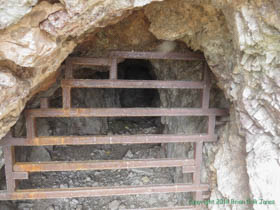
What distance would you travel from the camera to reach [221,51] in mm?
1319

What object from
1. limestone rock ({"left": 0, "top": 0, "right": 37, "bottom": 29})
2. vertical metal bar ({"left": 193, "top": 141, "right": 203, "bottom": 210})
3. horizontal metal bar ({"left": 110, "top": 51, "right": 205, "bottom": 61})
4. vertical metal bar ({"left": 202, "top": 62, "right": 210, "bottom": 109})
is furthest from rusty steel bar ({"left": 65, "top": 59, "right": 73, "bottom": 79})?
vertical metal bar ({"left": 193, "top": 141, "right": 203, "bottom": 210})

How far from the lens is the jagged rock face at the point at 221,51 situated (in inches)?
36.4

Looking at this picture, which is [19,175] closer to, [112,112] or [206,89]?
[112,112]

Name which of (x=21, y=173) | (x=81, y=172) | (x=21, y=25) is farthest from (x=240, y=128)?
(x=81, y=172)

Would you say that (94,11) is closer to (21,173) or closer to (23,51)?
(23,51)

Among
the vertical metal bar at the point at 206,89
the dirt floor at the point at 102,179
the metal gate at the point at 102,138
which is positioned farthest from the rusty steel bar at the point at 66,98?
the dirt floor at the point at 102,179

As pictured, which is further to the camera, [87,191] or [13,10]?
[87,191]

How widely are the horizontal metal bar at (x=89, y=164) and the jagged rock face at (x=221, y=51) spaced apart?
33 cm

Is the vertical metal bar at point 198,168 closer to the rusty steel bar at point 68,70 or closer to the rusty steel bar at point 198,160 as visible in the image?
the rusty steel bar at point 198,160

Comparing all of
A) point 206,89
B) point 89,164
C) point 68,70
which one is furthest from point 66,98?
point 206,89

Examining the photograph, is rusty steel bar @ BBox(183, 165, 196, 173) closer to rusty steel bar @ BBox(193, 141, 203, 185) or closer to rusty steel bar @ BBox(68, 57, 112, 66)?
rusty steel bar @ BBox(193, 141, 203, 185)

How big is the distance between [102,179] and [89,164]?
4.11 ft

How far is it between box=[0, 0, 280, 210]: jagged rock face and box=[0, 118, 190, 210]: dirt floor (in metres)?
1.10

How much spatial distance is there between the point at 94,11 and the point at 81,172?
2.20 m
